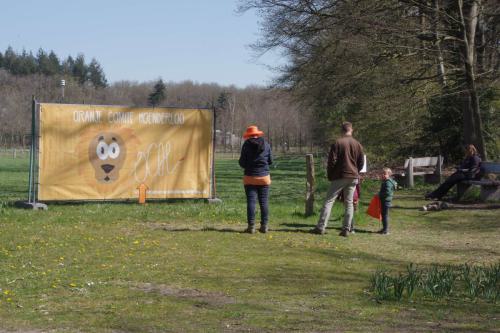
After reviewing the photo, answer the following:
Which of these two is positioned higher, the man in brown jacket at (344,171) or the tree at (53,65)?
the tree at (53,65)

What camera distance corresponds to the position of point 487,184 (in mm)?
17922

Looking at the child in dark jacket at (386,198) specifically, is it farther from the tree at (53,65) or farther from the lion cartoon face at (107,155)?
the tree at (53,65)

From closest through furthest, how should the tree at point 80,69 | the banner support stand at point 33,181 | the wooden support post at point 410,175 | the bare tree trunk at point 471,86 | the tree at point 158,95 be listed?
the banner support stand at point 33,181, the bare tree trunk at point 471,86, the wooden support post at point 410,175, the tree at point 158,95, the tree at point 80,69

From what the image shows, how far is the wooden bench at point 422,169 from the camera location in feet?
78.0

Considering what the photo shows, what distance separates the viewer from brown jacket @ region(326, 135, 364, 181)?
1274 centimetres

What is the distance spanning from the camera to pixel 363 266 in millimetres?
9859

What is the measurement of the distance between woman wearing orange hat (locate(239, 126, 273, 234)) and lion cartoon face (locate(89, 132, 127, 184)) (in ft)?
14.6

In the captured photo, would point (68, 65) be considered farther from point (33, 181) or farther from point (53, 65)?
point (33, 181)

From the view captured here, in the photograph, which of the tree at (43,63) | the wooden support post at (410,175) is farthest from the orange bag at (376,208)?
the tree at (43,63)

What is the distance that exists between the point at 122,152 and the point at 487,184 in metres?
8.74

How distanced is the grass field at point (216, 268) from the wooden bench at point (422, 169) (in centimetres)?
773

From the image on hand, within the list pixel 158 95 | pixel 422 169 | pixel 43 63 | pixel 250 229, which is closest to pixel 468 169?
pixel 422 169

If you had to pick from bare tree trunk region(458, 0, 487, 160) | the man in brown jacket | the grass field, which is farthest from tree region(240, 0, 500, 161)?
the man in brown jacket

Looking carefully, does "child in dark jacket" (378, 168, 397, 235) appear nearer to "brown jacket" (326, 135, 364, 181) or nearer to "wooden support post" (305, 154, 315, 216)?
"brown jacket" (326, 135, 364, 181)
